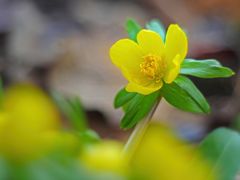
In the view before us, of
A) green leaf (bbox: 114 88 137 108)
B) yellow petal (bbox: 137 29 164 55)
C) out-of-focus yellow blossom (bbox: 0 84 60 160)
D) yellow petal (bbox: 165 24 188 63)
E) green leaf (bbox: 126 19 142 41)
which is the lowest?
out-of-focus yellow blossom (bbox: 0 84 60 160)

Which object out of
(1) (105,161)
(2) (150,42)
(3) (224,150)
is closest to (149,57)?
(2) (150,42)

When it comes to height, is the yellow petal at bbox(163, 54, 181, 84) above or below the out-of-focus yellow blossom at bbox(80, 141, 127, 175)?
above

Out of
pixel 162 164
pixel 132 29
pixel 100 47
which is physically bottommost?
pixel 162 164

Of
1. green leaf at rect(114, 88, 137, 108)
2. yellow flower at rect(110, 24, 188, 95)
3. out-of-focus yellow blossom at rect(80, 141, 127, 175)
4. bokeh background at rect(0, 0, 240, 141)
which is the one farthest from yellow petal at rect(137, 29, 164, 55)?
bokeh background at rect(0, 0, 240, 141)

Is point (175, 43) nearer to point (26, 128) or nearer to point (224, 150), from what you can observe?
point (224, 150)

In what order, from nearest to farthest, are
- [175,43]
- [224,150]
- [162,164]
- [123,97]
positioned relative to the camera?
[162,164]
[175,43]
[123,97]
[224,150]

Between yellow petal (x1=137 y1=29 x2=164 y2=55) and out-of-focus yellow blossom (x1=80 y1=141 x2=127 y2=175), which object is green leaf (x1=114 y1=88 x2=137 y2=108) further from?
out-of-focus yellow blossom (x1=80 y1=141 x2=127 y2=175)

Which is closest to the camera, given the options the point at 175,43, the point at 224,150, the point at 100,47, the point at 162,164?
the point at 162,164

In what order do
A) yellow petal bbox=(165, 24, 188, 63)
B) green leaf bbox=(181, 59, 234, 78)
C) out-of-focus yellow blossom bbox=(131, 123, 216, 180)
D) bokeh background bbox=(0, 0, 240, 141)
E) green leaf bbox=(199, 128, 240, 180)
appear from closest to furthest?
out-of-focus yellow blossom bbox=(131, 123, 216, 180) < yellow petal bbox=(165, 24, 188, 63) < green leaf bbox=(181, 59, 234, 78) < green leaf bbox=(199, 128, 240, 180) < bokeh background bbox=(0, 0, 240, 141)
